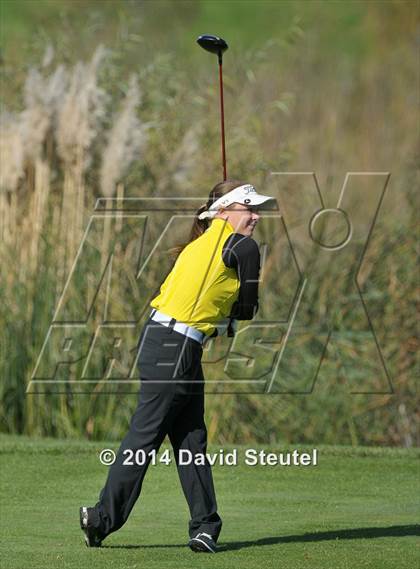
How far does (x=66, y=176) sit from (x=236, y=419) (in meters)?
2.30

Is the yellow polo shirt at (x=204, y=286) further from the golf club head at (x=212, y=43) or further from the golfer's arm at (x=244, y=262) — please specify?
the golf club head at (x=212, y=43)

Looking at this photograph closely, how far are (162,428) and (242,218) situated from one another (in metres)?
0.93

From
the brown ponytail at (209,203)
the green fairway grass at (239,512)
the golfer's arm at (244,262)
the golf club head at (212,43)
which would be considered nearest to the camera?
the golfer's arm at (244,262)

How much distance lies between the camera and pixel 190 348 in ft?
19.2

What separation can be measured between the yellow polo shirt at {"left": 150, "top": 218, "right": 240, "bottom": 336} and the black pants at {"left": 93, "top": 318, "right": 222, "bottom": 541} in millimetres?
94

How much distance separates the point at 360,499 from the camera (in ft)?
24.9

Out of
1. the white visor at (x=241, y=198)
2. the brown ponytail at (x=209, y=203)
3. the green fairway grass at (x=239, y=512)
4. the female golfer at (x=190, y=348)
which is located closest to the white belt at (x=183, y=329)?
the female golfer at (x=190, y=348)

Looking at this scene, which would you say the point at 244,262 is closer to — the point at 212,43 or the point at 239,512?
the point at 212,43

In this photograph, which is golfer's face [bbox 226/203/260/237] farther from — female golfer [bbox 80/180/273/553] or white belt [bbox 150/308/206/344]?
white belt [bbox 150/308/206/344]

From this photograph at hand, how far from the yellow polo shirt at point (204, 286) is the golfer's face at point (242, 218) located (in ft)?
0.10

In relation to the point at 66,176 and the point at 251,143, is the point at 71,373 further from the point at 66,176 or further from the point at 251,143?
the point at 251,143

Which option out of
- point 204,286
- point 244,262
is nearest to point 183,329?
point 204,286

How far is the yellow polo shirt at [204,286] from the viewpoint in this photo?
19.0 ft

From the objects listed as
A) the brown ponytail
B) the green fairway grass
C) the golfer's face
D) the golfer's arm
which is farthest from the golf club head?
the green fairway grass
